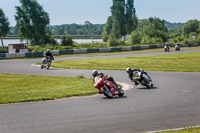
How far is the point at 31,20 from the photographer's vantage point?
292 feet

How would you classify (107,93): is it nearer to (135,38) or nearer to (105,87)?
(105,87)

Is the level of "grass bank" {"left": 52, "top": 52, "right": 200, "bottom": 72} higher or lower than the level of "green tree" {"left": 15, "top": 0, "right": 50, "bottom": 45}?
lower

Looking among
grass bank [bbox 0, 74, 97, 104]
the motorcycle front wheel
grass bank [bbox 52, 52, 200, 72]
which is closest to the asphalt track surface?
the motorcycle front wheel

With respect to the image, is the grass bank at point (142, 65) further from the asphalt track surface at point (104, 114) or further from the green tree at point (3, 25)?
the green tree at point (3, 25)

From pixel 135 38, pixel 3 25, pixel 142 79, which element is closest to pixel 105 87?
pixel 142 79

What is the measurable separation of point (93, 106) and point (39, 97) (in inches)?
122

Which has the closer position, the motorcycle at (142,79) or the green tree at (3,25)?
the motorcycle at (142,79)

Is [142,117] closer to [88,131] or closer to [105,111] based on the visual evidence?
[105,111]

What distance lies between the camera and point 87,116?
10398 mm

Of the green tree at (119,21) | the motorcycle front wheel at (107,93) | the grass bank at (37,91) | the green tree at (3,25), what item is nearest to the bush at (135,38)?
the green tree at (119,21)

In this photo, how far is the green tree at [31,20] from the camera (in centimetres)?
8806

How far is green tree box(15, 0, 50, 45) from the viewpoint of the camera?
88.1 m

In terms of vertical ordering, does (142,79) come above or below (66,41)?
below

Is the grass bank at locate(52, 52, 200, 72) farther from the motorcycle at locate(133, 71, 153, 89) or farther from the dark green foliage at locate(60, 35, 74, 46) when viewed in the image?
the dark green foliage at locate(60, 35, 74, 46)
